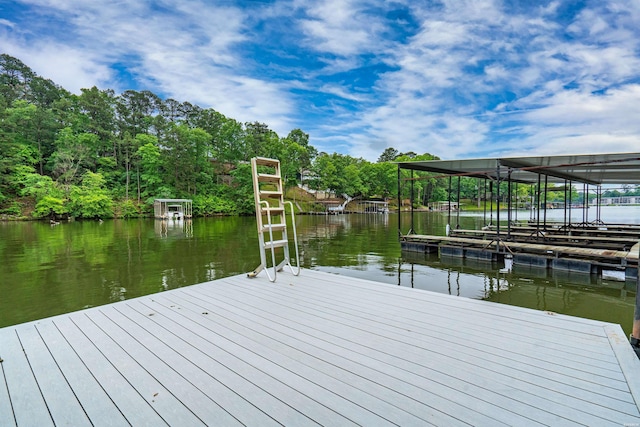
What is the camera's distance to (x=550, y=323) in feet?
8.31

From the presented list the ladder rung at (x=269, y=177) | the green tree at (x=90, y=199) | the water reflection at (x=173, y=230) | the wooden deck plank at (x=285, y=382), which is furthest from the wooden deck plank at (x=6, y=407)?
the green tree at (x=90, y=199)

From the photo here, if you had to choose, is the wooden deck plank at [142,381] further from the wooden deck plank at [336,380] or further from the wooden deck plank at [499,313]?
the wooden deck plank at [499,313]

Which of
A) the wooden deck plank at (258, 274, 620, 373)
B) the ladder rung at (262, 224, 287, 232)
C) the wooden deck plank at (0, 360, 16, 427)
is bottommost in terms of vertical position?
the wooden deck plank at (258, 274, 620, 373)

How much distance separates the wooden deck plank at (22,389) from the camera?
4.59 ft

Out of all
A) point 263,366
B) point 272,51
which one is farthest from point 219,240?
point 272,51

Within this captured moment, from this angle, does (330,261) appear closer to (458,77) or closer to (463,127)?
(458,77)

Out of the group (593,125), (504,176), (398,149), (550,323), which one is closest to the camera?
(550,323)

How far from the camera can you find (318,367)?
72.1 inches

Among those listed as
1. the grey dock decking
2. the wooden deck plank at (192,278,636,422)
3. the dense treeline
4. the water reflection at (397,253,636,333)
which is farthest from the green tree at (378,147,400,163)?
the wooden deck plank at (192,278,636,422)

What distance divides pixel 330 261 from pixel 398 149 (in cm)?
7062

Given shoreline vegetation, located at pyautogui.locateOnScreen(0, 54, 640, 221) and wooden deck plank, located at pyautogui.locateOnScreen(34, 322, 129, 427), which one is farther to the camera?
shoreline vegetation, located at pyautogui.locateOnScreen(0, 54, 640, 221)

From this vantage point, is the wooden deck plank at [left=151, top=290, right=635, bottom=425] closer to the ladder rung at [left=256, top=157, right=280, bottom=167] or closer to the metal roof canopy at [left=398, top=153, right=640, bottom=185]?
the ladder rung at [left=256, top=157, right=280, bottom=167]

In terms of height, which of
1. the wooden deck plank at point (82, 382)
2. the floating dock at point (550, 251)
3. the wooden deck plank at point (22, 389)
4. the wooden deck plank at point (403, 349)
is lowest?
the floating dock at point (550, 251)

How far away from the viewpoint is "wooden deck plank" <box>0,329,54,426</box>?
1.40m
